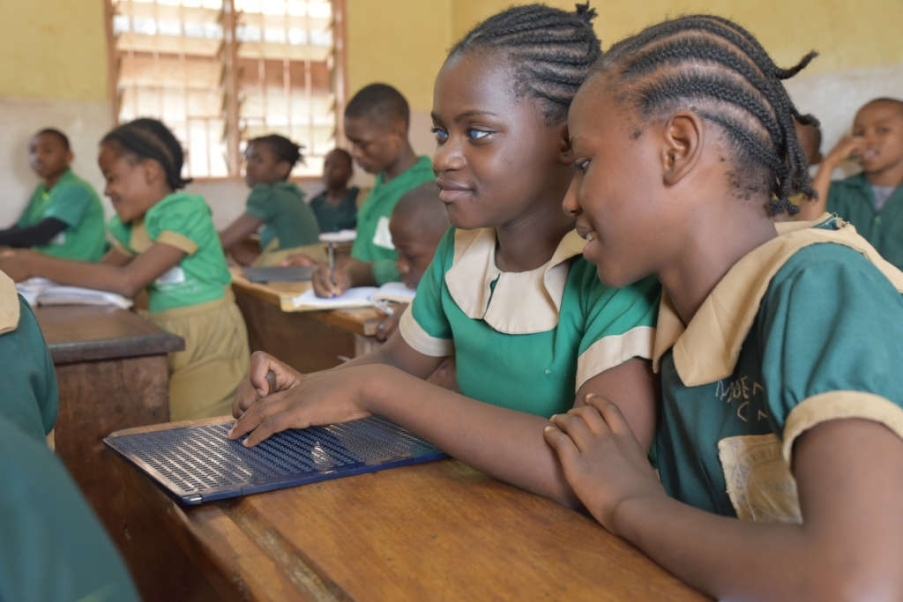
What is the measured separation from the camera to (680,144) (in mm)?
943

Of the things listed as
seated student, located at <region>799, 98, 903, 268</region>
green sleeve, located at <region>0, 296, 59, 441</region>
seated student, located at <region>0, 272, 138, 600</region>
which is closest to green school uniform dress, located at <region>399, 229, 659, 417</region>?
green sleeve, located at <region>0, 296, 59, 441</region>

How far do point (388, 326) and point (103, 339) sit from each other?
0.69m

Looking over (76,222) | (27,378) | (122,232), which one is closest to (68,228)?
(76,222)

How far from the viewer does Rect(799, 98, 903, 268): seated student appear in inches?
136

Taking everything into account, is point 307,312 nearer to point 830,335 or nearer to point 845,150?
point 830,335

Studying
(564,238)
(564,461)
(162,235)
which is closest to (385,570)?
(564,461)

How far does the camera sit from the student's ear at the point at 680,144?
928 mm

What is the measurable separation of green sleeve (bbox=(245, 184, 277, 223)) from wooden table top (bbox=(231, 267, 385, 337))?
4.53ft

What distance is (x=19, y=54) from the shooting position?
5867 millimetres

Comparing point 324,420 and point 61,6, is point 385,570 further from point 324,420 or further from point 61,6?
point 61,6

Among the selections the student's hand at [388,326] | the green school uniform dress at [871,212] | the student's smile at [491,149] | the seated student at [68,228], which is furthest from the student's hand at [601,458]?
the seated student at [68,228]

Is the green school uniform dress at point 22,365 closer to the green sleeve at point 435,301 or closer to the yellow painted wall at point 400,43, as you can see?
the green sleeve at point 435,301

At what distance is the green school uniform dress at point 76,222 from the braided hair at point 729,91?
14.4 ft

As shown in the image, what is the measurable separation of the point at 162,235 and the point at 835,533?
2.50 m
